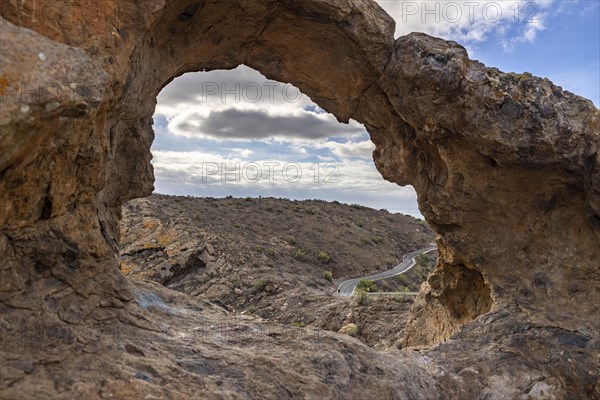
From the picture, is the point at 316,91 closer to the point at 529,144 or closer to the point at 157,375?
the point at 529,144

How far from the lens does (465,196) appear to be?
37.3 feet

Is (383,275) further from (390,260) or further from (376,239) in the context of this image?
(376,239)

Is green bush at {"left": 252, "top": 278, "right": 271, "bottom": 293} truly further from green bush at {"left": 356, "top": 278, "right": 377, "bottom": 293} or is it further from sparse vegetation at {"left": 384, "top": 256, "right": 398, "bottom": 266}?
sparse vegetation at {"left": 384, "top": 256, "right": 398, "bottom": 266}

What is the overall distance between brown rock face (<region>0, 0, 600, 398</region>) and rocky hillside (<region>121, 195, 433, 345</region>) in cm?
574

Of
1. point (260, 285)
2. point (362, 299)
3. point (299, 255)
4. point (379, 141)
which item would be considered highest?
point (379, 141)

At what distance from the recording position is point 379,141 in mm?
13062

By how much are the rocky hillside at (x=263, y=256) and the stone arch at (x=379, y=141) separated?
19.5 feet

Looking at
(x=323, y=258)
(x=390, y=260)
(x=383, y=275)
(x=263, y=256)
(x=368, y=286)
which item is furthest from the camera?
(x=390, y=260)

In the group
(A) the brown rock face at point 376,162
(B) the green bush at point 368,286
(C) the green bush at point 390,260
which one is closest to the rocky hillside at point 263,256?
(C) the green bush at point 390,260

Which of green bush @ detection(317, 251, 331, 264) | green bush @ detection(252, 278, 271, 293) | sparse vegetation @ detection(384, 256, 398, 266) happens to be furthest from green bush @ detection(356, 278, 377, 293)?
sparse vegetation @ detection(384, 256, 398, 266)

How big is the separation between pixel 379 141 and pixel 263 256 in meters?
17.2

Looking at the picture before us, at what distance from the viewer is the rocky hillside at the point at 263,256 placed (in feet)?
62.3

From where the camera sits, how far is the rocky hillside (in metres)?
19.0

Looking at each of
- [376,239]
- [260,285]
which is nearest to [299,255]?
[260,285]
